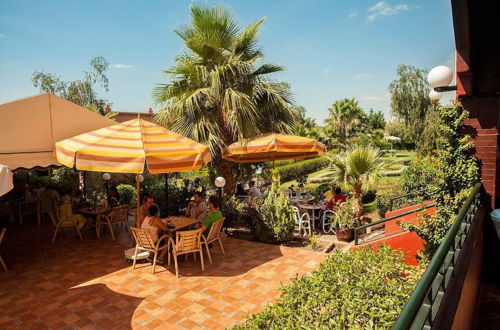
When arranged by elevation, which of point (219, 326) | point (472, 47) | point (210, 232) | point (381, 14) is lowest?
point (219, 326)

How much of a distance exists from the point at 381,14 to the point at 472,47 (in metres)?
14.5

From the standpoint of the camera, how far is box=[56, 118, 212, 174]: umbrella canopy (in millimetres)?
4859

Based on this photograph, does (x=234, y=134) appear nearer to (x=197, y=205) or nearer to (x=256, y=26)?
(x=197, y=205)

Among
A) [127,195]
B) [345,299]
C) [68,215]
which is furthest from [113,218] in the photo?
[345,299]

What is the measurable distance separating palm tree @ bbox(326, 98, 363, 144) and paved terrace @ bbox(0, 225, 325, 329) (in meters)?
39.1

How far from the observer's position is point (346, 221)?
7543 millimetres

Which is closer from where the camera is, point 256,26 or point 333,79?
point 256,26

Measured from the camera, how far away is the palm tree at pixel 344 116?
1714 inches

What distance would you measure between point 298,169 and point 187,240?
71.5 ft

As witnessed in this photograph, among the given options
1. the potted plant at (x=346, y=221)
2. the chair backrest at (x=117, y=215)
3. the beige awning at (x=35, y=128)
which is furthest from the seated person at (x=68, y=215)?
the potted plant at (x=346, y=221)

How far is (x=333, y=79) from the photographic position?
24594 millimetres

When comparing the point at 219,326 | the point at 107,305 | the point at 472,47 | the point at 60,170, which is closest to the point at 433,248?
the point at 472,47

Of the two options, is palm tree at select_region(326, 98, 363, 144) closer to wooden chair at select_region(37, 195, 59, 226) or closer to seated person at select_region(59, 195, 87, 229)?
wooden chair at select_region(37, 195, 59, 226)

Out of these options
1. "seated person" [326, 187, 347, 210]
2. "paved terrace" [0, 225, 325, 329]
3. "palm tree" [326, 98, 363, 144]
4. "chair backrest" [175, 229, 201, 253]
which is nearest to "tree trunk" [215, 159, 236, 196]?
"paved terrace" [0, 225, 325, 329]
